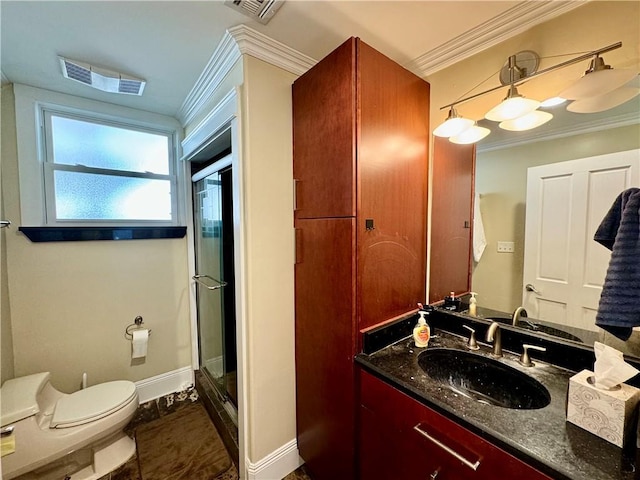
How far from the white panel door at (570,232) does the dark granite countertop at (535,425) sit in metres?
0.27

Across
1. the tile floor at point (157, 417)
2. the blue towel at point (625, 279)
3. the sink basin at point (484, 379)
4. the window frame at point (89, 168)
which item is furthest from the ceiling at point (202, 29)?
the tile floor at point (157, 417)

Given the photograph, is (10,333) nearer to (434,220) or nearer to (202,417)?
(202,417)

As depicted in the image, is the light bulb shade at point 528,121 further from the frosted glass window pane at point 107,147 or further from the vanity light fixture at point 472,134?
the frosted glass window pane at point 107,147

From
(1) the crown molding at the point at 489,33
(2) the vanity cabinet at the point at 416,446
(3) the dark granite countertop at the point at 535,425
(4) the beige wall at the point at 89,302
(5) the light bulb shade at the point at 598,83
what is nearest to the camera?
(3) the dark granite countertop at the point at 535,425

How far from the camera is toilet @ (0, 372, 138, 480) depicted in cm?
131

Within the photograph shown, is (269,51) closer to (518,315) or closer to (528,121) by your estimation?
(528,121)

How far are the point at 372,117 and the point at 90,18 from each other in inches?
51.7

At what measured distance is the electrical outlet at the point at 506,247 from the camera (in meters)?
1.28

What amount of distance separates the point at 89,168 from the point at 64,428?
1.65 metres

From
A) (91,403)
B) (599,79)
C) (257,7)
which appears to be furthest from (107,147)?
(599,79)

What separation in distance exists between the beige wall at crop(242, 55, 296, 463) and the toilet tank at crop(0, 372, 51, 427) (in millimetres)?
1143

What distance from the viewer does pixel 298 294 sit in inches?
58.3

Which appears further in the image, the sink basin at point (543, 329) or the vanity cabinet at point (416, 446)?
the sink basin at point (543, 329)

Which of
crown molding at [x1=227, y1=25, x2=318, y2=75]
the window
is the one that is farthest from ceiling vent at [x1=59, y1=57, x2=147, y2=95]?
crown molding at [x1=227, y1=25, x2=318, y2=75]
